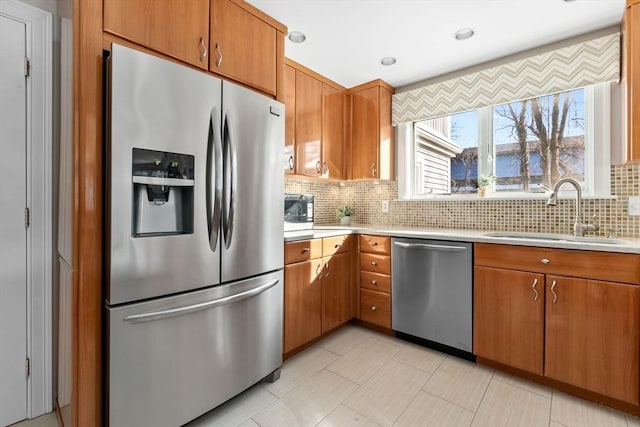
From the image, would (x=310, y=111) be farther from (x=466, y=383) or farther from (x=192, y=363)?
(x=466, y=383)

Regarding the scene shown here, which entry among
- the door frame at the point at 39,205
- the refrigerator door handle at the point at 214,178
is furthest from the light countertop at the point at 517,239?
the door frame at the point at 39,205

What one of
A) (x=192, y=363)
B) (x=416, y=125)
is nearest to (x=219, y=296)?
(x=192, y=363)

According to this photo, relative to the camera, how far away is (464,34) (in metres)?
2.24

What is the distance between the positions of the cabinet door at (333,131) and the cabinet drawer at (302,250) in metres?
0.90

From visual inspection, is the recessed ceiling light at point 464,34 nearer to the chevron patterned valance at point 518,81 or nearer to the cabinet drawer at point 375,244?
the chevron patterned valance at point 518,81

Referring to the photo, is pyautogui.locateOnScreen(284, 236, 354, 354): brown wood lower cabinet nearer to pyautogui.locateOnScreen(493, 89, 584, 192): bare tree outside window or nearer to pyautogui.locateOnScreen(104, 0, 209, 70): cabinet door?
pyautogui.locateOnScreen(104, 0, 209, 70): cabinet door

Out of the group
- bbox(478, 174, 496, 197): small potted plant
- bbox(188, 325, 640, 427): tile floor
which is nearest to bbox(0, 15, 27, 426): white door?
bbox(188, 325, 640, 427): tile floor

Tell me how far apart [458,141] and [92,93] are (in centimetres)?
288

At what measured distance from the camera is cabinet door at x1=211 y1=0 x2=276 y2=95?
5.61 ft

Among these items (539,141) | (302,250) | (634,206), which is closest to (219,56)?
(302,250)

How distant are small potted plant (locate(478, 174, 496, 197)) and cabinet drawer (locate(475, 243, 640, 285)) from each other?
0.78 meters

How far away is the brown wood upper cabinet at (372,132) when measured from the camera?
10.2 feet

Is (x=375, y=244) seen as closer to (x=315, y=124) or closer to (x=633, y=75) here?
(x=315, y=124)

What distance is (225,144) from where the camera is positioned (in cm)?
162
